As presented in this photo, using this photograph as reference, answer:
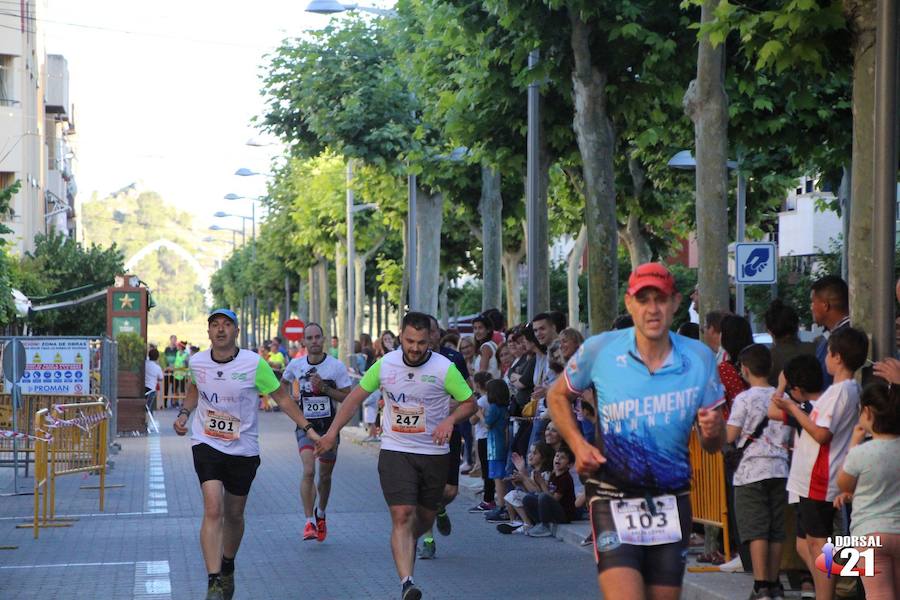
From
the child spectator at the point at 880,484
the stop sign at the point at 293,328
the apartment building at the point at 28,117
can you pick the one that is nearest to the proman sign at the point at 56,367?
the child spectator at the point at 880,484

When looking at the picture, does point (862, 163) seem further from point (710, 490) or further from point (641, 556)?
point (641, 556)

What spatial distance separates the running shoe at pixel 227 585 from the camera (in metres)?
10.7

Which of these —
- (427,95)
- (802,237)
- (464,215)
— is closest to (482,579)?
(427,95)

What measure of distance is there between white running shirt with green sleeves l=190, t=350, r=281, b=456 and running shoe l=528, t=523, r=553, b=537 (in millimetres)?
4302

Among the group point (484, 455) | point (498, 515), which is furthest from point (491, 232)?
point (498, 515)

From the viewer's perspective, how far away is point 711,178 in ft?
52.1

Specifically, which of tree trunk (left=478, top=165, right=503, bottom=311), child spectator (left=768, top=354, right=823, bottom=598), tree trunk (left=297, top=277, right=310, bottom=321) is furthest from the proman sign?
tree trunk (left=297, top=277, right=310, bottom=321)

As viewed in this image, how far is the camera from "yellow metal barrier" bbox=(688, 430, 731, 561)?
1158cm

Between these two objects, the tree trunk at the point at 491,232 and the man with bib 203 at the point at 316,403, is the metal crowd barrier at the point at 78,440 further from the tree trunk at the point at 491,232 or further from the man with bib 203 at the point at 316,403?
the tree trunk at the point at 491,232

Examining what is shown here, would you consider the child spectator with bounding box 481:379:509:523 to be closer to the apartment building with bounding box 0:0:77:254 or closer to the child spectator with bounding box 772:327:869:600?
the child spectator with bounding box 772:327:869:600

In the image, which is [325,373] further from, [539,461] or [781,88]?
[781,88]

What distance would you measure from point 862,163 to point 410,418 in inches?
133

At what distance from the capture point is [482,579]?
12023 millimetres

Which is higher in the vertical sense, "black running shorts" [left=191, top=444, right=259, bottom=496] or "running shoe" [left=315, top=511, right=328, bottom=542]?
"black running shorts" [left=191, top=444, right=259, bottom=496]
